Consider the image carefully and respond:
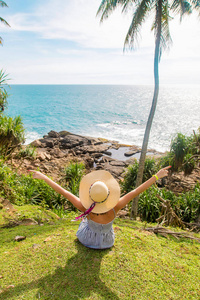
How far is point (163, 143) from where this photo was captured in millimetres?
29469

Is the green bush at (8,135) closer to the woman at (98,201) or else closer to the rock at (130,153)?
the woman at (98,201)

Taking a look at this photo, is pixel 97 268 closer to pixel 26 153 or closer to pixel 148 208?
pixel 148 208

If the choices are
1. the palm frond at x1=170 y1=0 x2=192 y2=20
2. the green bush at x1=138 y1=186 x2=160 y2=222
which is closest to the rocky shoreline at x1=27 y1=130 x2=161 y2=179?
Result: the green bush at x1=138 y1=186 x2=160 y2=222

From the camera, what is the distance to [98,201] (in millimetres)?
3023

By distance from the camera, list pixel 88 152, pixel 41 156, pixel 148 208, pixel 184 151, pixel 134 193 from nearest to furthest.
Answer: pixel 134 193
pixel 148 208
pixel 184 151
pixel 41 156
pixel 88 152

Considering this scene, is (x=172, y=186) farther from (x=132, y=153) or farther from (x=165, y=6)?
(x=132, y=153)

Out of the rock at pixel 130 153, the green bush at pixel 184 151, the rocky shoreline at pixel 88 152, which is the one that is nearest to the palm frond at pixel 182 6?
the green bush at pixel 184 151

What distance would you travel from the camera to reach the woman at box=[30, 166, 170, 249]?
306 cm

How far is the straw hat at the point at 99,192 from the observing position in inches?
118

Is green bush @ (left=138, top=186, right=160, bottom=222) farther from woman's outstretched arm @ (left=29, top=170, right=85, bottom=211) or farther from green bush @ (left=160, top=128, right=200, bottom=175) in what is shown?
woman's outstretched arm @ (left=29, top=170, right=85, bottom=211)

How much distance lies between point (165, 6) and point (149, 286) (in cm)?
844

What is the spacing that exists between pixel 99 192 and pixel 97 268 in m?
1.07

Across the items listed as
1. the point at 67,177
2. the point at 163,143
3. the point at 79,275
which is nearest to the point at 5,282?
the point at 79,275

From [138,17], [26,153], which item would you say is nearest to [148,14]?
[138,17]
